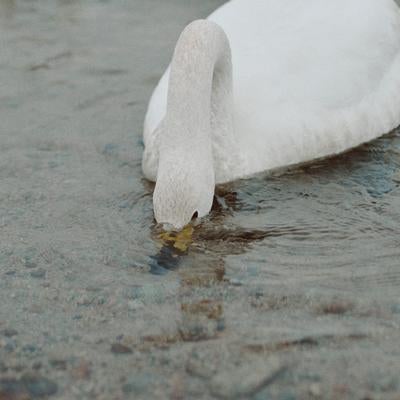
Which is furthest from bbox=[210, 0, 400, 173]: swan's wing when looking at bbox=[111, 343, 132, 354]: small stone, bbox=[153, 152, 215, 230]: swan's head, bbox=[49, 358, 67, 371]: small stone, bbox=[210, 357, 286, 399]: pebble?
bbox=[49, 358, 67, 371]: small stone

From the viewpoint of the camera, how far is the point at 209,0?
11.3 m

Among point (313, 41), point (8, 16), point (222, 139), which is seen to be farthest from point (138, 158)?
point (8, 16)

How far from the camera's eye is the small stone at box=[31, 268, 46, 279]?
18.0ft

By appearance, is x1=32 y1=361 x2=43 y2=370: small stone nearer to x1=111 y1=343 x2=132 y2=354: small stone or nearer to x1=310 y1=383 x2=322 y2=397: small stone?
x1=111 y1=343 x2=132 y2=354: small stone

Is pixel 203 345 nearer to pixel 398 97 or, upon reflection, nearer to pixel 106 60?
pixel 398 97

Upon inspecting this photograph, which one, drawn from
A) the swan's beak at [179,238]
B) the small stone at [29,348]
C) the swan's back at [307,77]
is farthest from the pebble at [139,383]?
the swan's back at [307,77]

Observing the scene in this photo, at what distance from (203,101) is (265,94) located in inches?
34.3

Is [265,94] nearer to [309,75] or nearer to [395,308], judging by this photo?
[309,75]

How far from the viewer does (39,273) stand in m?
5.54

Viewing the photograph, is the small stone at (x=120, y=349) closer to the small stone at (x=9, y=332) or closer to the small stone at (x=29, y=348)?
the small stone at (x=29, y=348)

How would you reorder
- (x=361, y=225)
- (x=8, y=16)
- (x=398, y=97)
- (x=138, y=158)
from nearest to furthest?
1. (x=361, y=225)
2. (x=138, y=158)
3. (x=398, y=97)
4. (x=8, y=16)

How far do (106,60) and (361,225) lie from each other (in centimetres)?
393

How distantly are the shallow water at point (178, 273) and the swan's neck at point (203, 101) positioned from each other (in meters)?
0.31

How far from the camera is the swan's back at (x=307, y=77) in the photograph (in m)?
6.93
